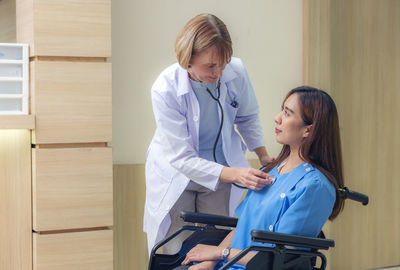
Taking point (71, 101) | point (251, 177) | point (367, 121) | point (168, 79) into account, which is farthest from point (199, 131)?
point (367, 121)

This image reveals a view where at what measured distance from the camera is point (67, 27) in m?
2.54

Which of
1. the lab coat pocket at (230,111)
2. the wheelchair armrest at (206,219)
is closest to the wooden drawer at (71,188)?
the lab coat pocket at (230,111)

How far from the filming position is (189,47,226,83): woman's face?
6.73ft

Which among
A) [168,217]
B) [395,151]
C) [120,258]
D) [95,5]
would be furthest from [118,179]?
[395,151]

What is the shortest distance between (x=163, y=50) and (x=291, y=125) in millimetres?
1344

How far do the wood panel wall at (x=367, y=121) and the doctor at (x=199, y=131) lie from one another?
1.46 m

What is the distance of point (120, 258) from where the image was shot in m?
3.11

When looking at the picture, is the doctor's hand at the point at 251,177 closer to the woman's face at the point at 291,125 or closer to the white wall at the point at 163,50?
the woman's face at the point at 291,125

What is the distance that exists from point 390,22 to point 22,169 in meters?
2.73

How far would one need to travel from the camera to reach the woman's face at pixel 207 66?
2051 mm

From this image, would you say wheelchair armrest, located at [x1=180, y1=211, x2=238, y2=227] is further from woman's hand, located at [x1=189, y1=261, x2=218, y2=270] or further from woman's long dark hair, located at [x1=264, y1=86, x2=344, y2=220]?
woman's long dark hair, located at [x1=264, y1=86, x2=344, y2=220]

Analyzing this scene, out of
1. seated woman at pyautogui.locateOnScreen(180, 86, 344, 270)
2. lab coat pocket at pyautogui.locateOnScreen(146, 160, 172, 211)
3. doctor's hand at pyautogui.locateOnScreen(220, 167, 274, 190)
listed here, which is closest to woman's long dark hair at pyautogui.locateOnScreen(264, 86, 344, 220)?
seated woman at pyautogui.locateOnScreen(180, 86, 344, 270)

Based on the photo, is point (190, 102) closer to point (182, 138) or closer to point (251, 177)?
point (182, 138)

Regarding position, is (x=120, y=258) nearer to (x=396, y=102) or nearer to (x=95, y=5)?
(x=95, y=5)
